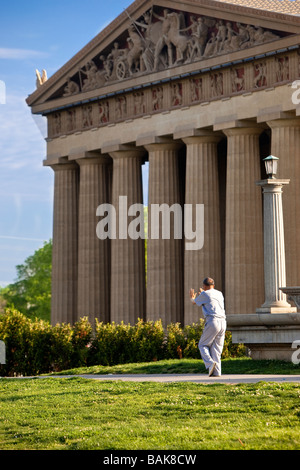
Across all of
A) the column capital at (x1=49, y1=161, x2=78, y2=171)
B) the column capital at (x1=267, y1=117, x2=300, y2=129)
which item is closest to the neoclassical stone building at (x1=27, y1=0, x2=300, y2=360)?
the column capital at (x1=267, y1=117, x2=300, y2=129)

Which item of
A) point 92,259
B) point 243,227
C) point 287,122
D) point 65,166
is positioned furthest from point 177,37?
point 92,259

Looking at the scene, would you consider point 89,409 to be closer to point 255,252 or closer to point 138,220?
point 255,252

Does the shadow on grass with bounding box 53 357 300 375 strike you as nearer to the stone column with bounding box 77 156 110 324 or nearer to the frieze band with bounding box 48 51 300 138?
the frieze band with bounding box 48 51 300 138

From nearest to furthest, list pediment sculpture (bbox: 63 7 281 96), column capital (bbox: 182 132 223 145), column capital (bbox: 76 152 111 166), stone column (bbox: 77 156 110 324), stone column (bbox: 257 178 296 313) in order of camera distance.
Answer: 1. stone column (bbox: 257 178 296 313)
2. pediment sculpture (bbox: 63 7 281 96)
3. column capital (bbox: 182 132 223 145)
4. stone column (bbox: 77 156 110 324)
5. column capital (bbox: 76 152 111 166)

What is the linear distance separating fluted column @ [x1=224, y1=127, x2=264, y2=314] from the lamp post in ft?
73.2

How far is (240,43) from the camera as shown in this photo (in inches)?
2347

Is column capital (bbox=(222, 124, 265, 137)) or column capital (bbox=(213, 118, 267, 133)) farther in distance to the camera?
column capital (bbox=(222, 124, 265, 137))

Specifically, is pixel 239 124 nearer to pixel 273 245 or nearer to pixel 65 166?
pixel 65 166

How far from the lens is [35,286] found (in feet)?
366

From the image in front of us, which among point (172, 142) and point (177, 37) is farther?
point (172, 142)

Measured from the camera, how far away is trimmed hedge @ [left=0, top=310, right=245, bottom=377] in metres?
46.0

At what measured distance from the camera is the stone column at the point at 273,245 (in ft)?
114

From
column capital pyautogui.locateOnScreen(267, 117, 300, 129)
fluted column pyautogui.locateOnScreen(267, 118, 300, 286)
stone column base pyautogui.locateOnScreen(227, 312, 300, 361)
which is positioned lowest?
stone column base pyautogui.locateOnScreen(227, 312, 300, 361)

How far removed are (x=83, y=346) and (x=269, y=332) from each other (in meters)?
16.1
